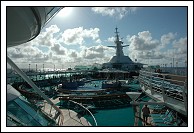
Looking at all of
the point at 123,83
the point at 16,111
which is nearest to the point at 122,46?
the point at 123,83

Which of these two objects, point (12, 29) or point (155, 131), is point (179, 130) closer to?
point (155, 131)

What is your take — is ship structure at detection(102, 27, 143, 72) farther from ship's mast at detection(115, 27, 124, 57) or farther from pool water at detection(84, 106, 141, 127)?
pool water at detection(84, 106, 141, 127)

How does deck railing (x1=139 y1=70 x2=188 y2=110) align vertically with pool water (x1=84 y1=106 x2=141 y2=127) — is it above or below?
above

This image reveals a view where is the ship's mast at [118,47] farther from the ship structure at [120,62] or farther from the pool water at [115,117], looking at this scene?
the pool water at [115,117]

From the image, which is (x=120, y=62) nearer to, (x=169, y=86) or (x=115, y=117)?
(x=115, y=117)

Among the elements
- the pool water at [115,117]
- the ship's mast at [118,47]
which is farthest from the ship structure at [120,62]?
the pool water at [115,117]

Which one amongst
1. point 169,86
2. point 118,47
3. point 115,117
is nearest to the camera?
point 169,86

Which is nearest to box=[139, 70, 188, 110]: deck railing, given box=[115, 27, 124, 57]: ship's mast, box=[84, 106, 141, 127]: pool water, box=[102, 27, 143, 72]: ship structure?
box=[84, 106, 141, 127]: pool water

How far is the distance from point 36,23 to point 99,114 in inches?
491

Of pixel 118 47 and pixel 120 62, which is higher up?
pixel 118 47

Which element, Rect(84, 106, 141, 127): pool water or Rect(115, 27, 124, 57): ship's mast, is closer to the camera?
Rect(84, 106, 141, 127): pool water

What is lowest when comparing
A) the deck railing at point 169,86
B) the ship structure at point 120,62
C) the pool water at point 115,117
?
the pool water at point 115,117

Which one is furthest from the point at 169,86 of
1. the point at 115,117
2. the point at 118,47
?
the point at 118,47

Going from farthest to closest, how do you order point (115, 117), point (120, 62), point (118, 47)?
1. point (118, 47)
2. point (120, 62)
3. point (115, 117)
